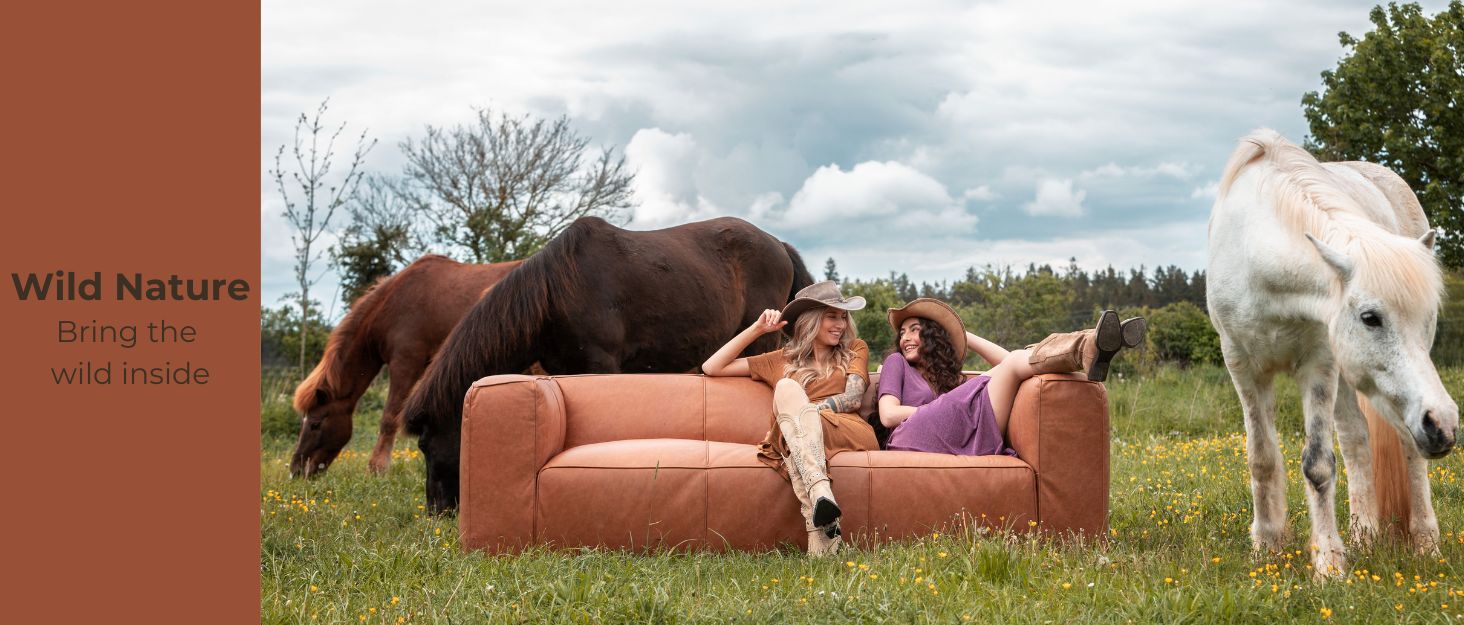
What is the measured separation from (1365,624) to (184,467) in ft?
11.6

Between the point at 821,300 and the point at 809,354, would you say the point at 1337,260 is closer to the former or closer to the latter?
the point at 821,300

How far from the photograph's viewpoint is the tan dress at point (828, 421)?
3293mm

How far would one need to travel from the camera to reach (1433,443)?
2.43 m

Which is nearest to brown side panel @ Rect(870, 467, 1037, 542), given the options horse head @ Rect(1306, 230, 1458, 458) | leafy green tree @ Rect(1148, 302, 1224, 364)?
horse head @ Rect(1306, 230, 1458, 458)

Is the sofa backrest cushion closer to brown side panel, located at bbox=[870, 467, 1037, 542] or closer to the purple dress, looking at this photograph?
the purple dress

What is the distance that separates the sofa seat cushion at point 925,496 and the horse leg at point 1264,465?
87 centimetres

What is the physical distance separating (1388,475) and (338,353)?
247 inches

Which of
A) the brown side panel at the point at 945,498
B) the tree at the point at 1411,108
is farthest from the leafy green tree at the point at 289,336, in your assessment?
the tree at the point at 1411,108

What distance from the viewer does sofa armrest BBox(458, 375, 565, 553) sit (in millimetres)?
3293

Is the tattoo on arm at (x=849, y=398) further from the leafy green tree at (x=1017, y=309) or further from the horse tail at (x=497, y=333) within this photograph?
the leafy green tree at (x=1017, y=309)

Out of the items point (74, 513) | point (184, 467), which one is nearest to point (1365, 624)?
point (184, 467)

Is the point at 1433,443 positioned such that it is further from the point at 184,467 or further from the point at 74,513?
the point at 74,513

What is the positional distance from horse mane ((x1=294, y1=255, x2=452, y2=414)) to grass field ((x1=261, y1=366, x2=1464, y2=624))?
212cm

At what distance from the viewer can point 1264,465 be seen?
10.7 ft
